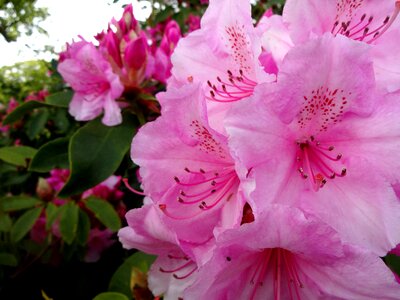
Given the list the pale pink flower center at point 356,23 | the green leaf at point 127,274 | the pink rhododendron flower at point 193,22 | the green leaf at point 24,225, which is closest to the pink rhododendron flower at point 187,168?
the pale pink flower center at point 356,23

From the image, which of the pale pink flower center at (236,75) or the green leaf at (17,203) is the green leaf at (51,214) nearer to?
the green leaf at (17,203)

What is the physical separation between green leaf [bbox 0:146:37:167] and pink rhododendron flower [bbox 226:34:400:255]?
1203 millimetres

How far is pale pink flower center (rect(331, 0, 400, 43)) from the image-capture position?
2.48 ft

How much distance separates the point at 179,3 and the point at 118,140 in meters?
1.76

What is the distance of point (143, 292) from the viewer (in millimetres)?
959

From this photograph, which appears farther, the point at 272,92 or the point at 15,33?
the point at 15,33

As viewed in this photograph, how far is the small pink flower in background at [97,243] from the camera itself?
1.86m

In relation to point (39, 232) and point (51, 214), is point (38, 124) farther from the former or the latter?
point (51, 214)

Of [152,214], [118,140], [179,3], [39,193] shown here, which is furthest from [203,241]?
[179,3]

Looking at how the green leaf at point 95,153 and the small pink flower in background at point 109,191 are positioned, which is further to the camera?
the small pink flower in background at point 109,191

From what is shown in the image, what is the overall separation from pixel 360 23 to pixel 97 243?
56.1 inches

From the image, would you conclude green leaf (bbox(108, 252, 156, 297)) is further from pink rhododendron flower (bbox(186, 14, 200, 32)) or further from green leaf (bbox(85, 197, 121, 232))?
pink rhododendron flower (bbox(186, 14, 200, 32))

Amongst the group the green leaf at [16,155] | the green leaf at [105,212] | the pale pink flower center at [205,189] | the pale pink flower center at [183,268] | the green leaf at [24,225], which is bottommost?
the green leaf at [24,225]

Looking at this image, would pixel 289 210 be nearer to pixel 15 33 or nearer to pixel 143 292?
pixel 143 292
